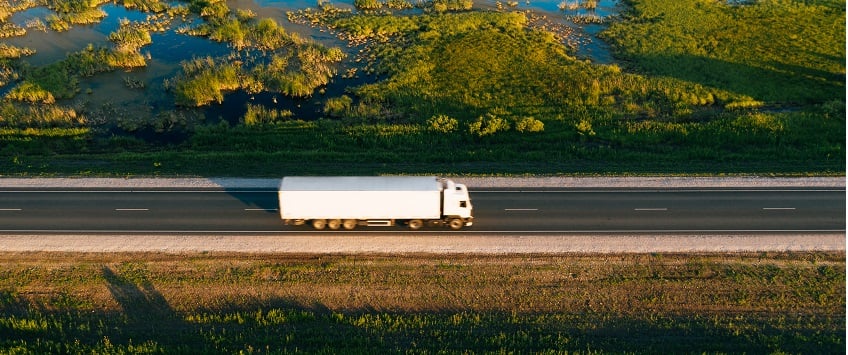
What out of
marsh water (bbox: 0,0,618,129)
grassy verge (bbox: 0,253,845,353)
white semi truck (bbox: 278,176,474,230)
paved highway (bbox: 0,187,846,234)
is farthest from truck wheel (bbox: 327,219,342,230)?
marsh water (bbox: 0,0,618,129)

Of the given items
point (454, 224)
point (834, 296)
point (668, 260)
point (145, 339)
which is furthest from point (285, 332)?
point (834, 296)

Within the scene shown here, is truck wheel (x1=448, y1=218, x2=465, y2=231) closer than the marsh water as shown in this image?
Yes

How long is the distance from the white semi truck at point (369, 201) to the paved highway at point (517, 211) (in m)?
1.61

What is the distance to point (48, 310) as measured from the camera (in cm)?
2442

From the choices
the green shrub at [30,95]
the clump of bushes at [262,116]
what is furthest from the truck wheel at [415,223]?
the green shrub at [30,95]

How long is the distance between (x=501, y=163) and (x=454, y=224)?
31.1 ft

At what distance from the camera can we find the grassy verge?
73.9ft

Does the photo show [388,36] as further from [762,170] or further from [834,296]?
[834,296]

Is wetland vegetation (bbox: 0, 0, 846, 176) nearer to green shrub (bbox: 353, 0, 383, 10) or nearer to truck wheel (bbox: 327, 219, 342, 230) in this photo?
green shrub (bbox: 353, 0, 383, 10)

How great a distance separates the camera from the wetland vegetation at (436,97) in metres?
37.6

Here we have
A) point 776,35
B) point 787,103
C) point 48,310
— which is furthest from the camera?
point 776,35

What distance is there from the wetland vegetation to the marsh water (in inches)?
13.5

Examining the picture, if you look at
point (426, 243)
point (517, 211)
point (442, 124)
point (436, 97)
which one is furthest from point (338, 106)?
point (517, 211)

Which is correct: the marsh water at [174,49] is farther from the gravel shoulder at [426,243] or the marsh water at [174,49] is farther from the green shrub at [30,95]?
the gravel shoulder at [426,243]
